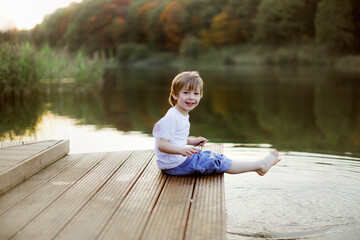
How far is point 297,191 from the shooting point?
390 centimetres

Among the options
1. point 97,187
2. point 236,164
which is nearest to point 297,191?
point 236,164

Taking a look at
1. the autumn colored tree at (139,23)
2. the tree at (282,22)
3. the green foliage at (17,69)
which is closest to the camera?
the green foliage at (17,69)

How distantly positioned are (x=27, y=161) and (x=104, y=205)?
99 cm

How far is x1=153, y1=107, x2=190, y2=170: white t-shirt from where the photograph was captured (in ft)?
10.8

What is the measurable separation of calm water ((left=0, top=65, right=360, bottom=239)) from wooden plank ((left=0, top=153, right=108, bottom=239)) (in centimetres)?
121

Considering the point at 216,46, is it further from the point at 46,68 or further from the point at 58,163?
the point at 58,163

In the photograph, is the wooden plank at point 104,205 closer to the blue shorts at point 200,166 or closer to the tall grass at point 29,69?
the blue shorts at point 200,166

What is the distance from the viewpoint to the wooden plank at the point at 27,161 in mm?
3021

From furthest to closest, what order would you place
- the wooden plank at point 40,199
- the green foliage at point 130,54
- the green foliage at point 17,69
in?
the green foliage at point 130,54 < the green foliage at point 17,69 < the wooden plank at point 40,199

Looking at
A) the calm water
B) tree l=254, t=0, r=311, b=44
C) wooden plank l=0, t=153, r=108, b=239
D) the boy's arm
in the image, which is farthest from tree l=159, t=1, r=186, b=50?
the boy's arm

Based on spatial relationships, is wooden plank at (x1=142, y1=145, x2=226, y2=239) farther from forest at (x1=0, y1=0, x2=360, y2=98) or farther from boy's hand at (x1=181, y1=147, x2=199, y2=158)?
forest at (x1=0, y1=0, x2=360, y2=98)

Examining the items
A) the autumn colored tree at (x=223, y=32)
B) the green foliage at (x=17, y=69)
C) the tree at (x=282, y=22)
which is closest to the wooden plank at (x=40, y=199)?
the green foliage at (x=17, y=69)

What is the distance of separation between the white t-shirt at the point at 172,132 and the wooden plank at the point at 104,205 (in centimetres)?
25

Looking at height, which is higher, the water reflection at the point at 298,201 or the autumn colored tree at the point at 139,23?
the autumn colored tree at the point at 139,23
